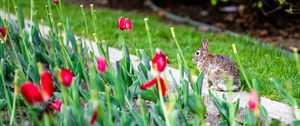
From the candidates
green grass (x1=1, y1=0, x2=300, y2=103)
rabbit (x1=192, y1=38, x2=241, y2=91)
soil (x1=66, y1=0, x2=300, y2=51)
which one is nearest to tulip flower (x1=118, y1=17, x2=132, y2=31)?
green grass (x1=1, y1=0, x2=300, y2=103)

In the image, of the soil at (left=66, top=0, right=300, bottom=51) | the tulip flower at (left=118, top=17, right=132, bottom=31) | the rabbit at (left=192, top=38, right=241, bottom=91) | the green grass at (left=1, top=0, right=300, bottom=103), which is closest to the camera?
the tulip flower at (left=118, top=17, right=132, bottom=31)

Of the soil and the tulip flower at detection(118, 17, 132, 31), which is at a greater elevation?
Answer: the tulip flower at detection(118, 17, 132, 31)

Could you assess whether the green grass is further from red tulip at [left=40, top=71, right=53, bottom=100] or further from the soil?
red tulip at [left=40, top=71, right=53, bottom=100]

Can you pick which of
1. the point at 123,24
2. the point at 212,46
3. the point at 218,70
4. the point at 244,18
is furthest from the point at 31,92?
the point at 244,18

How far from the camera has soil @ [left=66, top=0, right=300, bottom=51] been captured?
7.55 meters

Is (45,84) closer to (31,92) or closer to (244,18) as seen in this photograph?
(31,92)

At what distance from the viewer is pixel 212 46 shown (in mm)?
6105

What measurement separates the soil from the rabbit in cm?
281

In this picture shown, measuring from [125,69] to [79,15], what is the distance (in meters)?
4.80

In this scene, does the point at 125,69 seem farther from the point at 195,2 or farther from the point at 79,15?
the point at 195,2

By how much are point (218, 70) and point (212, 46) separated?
219 centimetres

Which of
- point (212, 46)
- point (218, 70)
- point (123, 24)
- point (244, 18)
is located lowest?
point (244, 18)

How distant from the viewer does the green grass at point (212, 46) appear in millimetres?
4375

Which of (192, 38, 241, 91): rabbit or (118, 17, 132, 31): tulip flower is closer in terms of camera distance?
(118, 17, 132, 31): tulip flower
